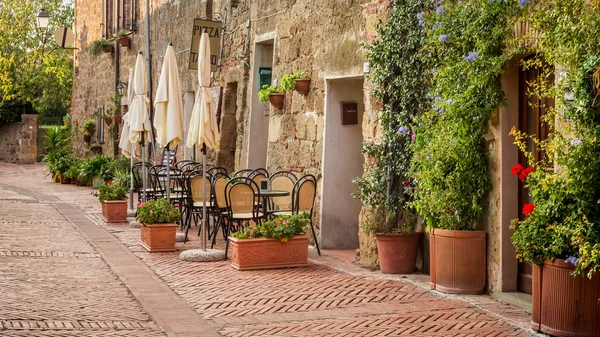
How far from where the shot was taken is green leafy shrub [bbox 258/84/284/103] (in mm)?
12945

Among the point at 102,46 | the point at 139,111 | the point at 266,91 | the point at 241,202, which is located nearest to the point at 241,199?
the point at 241,202

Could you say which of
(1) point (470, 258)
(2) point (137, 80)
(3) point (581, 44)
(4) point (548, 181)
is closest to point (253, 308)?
(1) point (470, 258)

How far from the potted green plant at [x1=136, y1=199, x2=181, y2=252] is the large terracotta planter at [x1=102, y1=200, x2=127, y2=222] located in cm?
313

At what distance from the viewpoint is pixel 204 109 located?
34.4 feet

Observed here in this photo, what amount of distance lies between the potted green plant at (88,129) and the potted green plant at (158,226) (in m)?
15.9

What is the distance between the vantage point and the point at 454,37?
846 centimetres

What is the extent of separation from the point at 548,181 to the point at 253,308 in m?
2.53

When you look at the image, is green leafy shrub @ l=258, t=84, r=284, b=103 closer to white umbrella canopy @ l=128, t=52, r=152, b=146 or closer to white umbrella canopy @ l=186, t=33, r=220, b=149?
white umbrella canopy @ l=128, t=52, r=152, b=146

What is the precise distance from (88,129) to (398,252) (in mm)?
18835

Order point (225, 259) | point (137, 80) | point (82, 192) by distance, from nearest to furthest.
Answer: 1. point (225, 259)
2. point (137, 80)
3. point (82, 192)

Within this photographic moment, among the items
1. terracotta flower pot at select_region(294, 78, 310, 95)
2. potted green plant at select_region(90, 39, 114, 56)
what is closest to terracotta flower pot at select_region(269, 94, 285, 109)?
terracotta flower pot at select_region(294, 78, 310, 95)

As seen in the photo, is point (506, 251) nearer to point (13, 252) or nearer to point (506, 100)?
point (506, 100)

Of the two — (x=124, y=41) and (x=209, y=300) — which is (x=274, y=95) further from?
(x=124, y=41)

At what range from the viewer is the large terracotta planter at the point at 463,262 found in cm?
817
